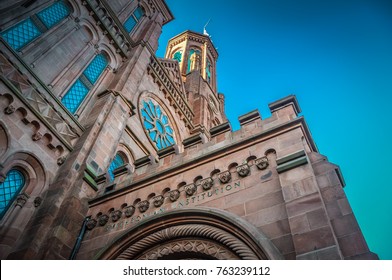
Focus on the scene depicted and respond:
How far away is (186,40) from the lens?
35094 mm

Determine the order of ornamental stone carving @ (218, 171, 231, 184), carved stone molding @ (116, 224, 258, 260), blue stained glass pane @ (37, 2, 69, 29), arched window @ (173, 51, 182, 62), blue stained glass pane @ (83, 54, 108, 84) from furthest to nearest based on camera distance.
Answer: arched window @ (173, 51, 182, 62)
blue stained glass pane @ (83, 54, 108, 84)
blue stained glass pane @ (37, 2, 69, 29)
ornamental stone carving @ (218, 171, 231, 184)
carved stone molding @ (116, 224, 258, 260)

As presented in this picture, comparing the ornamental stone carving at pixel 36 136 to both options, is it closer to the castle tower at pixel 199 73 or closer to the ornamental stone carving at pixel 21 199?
the ornamental stone carving at pixel 21 199

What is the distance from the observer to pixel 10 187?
317 inches

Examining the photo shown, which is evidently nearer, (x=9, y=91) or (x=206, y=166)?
(x=206, y=166)

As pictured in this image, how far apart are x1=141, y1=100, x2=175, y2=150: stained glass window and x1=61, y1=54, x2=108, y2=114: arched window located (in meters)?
3.20

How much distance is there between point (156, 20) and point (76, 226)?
1754 centimetres

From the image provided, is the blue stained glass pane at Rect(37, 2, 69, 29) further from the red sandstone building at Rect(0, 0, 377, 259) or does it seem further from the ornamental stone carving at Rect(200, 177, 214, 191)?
the ornamental stone carving at Rect(200, 177, 214, 191)

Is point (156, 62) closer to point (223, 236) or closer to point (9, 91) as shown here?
point (9, 91)

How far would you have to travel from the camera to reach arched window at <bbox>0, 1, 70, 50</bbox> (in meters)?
10.3

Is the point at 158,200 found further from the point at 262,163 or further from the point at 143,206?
the point at 262,163

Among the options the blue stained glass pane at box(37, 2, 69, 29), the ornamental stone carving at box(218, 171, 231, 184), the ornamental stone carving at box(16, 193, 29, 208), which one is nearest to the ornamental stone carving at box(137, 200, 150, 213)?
the ornamental stone carving at box(218, 171, 231, 184)

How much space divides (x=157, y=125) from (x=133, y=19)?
794 centimetres

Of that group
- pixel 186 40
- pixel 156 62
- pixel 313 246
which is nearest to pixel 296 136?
pixel 313 246

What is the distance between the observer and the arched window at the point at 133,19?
19438mm
